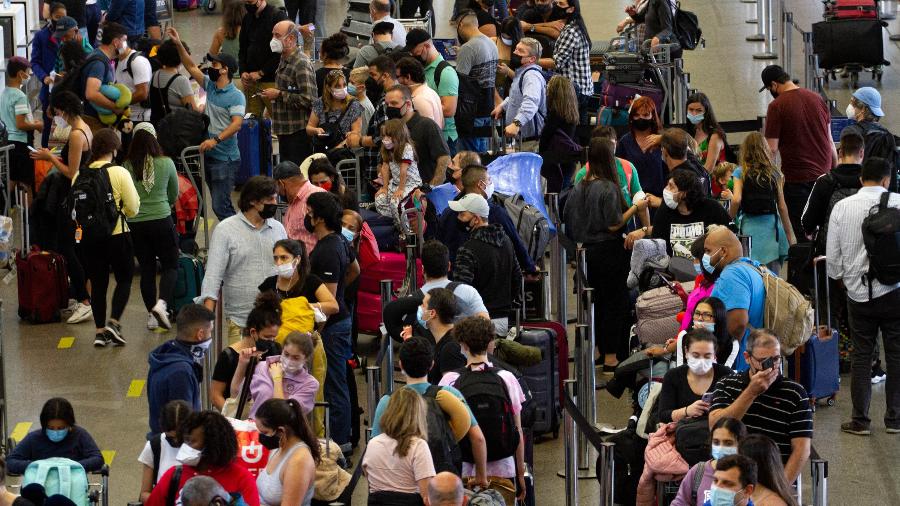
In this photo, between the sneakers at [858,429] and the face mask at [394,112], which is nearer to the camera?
the sneakers at [858,429]

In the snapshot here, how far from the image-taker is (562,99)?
47.4 ft

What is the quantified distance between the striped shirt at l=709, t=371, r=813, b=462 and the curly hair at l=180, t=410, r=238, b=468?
240cm

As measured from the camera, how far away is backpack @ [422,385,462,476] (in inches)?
314

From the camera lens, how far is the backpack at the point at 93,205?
12375 mm

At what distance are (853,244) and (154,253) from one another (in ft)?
17.4

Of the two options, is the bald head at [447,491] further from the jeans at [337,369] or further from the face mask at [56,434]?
the jeans at [337,369]

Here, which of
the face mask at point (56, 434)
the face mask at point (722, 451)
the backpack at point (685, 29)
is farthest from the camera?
the backpack at point (685, 29)

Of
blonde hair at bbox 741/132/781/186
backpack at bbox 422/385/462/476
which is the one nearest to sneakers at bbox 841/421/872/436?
blonde hair at bbox 741/132/781/186

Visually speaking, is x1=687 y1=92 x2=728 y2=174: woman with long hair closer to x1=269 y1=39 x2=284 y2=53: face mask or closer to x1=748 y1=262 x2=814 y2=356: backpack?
x1=748 y1=262 x2=814 y2=356: backpack

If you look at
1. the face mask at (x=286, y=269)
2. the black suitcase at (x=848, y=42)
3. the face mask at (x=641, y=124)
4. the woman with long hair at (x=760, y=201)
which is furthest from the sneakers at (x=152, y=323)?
the black suitcase at (x=848, y=42)

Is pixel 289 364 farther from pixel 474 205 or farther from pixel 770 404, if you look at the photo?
pixel 770 404

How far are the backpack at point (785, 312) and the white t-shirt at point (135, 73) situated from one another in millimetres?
7468

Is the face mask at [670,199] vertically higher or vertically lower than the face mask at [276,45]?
lower

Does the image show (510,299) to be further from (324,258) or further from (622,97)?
(622,97)
